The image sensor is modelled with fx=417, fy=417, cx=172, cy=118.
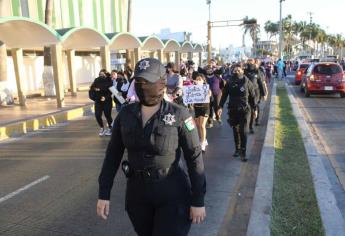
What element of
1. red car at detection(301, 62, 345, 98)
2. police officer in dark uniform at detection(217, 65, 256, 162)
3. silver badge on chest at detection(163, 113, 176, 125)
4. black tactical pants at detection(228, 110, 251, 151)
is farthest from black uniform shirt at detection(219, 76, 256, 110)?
red car at detection(301, 62, 345, 98)

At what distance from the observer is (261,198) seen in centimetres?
514

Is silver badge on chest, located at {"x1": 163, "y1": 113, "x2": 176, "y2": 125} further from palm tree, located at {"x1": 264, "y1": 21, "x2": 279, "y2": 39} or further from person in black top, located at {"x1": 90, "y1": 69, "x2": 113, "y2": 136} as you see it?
palm tree, located at {"x1": 264, "y1": 21, "x2": 279, "y2": 39}

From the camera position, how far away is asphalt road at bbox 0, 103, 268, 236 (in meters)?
4.79

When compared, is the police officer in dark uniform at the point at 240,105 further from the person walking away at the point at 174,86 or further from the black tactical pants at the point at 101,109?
the black tactical pants at the point at 101,109

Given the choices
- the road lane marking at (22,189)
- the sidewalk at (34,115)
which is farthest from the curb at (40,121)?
the road lane marking at (22,189)

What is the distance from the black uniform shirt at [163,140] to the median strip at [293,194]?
1830 mm

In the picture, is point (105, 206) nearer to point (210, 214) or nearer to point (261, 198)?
point (210, 214)

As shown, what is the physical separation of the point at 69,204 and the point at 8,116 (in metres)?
9.97

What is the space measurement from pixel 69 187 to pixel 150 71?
13.6ft

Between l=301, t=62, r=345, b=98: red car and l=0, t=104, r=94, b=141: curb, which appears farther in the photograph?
l=301, t=62, r=345, b=98: red car

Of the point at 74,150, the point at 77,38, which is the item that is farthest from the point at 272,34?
the point at 74,150

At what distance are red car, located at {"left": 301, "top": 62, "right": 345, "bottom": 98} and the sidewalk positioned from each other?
1026 cm

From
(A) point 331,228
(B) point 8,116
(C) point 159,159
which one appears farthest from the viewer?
(B) point 8,116

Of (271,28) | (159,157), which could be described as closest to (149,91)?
(159,157)
